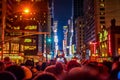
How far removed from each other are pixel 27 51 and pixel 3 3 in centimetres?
4295

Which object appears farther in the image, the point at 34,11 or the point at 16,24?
the point at 34,11

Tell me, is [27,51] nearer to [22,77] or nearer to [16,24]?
[16,24]

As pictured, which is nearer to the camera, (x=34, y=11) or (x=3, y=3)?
(x=3, y=3)

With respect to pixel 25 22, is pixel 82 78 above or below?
below

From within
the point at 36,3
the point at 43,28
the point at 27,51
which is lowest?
the point at 27,51

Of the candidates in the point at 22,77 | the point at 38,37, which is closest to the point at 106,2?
the point at 38,37

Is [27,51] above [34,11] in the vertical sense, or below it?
below

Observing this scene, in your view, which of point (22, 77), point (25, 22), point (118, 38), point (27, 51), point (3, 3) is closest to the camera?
point (22, 77)

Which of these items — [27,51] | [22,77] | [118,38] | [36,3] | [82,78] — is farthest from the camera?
[36,3]

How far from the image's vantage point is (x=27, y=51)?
6201 inches

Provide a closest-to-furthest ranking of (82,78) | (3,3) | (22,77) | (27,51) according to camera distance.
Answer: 1. (82,78)
2. (22,77)
3. (3,3)
4. (27,51)

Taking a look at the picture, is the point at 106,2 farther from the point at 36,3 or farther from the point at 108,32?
the point at 108,32

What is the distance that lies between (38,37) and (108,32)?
2440 inches

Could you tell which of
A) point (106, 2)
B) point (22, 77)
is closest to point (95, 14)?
point (106, 2)
